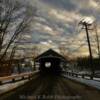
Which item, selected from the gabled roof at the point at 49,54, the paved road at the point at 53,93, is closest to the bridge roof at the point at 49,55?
the gabled roof at the point at 49,54

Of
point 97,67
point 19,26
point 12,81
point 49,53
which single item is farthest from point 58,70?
point 12,81

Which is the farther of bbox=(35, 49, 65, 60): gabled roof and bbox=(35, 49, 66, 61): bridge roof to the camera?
bbox=(35, 49, 65, 60): gabled roof

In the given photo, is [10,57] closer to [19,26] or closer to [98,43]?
[19,26]

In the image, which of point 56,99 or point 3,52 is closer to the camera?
point 56,99

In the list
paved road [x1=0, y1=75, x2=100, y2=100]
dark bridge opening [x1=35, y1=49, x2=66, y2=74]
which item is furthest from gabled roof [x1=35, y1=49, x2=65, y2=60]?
paved road [x1=0, y1=75, x2=100, y2=100]

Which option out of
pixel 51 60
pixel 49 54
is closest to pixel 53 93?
pixel 49 54

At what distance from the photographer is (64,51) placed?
144 metres

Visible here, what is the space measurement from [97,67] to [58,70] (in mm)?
10231

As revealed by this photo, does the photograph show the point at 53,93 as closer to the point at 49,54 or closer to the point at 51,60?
the point at 49,54

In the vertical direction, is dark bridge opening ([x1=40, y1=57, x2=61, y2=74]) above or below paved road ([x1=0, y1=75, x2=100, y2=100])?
above

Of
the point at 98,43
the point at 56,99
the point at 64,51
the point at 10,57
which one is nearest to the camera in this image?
the point at 56,99

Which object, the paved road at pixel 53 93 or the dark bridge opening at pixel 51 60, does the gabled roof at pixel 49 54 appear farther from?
the paved road at pixel 53 93

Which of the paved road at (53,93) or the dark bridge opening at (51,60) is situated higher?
the dark bridge opening at (51,60)

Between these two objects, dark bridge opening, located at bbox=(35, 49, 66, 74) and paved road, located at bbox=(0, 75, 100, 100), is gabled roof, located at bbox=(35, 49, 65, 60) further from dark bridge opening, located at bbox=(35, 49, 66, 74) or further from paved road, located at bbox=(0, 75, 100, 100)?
paved road, located at bbox=(0, 75, 100, 100)
